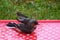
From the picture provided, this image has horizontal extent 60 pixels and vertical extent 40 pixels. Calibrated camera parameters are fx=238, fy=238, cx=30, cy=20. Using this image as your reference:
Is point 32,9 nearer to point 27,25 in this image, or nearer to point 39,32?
point 39,32

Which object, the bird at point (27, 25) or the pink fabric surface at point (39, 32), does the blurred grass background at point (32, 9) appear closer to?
the pink fabric surface at point (39, 32)

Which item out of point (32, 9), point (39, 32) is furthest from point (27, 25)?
point (32, 9)

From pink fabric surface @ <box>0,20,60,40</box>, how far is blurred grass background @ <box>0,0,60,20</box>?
4.25 feet

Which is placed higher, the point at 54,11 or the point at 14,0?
the point at 14,0

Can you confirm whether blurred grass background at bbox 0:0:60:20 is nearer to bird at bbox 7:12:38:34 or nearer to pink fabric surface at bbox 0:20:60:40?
pink fabric surface at bbox 0:20:60:40

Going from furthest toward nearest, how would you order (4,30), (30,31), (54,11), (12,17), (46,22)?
(54,11) < (12,17) < (46,22) < (4,30) < (30,31)

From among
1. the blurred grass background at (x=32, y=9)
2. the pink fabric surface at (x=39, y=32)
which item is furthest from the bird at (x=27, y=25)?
the blurred grass background at (x=32, y=9)

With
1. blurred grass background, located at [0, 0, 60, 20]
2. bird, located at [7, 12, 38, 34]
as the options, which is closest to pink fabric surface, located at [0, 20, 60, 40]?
bird, located at [7, 12, 38, 34]

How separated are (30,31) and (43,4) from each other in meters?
2.00

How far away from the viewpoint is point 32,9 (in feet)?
12.3

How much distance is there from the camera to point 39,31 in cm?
202

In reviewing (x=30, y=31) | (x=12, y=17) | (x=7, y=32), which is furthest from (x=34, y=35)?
(x=12, y=17)

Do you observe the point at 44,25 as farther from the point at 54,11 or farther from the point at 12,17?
the point at 54,11

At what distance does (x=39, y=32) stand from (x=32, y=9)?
1.78 m
